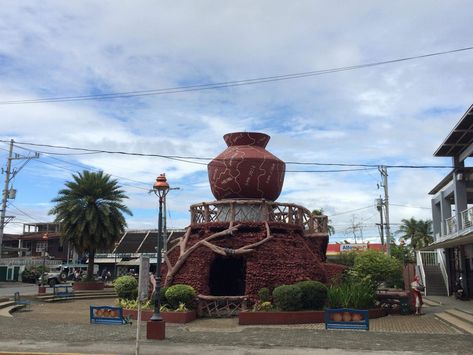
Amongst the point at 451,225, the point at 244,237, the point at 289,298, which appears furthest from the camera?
the point at 451,225

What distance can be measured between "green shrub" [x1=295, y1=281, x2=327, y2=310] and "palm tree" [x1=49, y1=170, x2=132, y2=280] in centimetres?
2082

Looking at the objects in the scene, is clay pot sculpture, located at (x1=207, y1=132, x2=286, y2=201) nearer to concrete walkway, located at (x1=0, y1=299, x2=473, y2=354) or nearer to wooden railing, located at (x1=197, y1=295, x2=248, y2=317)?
wooden railing, located at (x1=197, y1=295, x2=248, y2=317)

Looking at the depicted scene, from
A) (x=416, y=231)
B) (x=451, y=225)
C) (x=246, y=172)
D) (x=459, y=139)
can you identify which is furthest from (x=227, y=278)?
(x=416, y=231)

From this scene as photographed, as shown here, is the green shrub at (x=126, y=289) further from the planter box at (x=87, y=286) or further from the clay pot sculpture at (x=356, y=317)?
the planter box at (x=87, y=286)

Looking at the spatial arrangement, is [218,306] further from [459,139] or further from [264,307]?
[459,139]

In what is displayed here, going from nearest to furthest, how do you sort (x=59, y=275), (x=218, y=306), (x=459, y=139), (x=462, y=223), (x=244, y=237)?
(x=218, y=306), (x=244, y=237), (x=462, y=223), (x=459, y=139), (x=59, y=275)

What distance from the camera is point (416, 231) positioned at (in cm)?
7381

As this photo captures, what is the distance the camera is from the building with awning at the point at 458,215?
24328mm

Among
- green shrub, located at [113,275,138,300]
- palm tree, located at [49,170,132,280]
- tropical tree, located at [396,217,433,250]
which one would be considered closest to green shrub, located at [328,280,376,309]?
green shrub, located at [113,275,138,300]

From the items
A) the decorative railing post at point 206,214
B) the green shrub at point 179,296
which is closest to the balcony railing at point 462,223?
the decorative railing post at point 206,214

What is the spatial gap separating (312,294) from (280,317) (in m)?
1.60

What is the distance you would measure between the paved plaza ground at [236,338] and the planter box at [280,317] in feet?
1.50

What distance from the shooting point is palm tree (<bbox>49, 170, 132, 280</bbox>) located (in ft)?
115

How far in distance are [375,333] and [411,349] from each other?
107 inches
